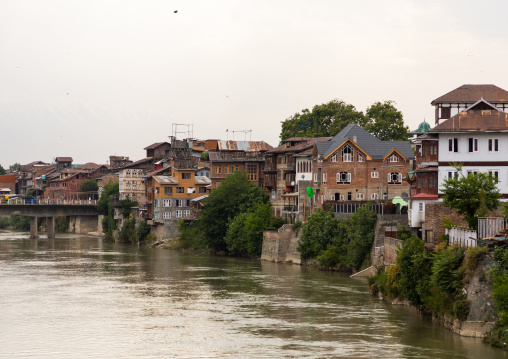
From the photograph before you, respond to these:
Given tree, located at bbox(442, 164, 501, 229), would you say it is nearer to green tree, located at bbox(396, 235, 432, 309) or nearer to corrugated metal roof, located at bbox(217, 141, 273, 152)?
green tree, located at bbox(396, 235, 432, 309)

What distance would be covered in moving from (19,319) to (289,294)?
1636 cm

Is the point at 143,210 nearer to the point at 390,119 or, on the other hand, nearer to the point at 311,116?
the point at 311,116

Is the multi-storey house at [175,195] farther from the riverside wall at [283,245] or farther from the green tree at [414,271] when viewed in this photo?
the green tree at [414,271]

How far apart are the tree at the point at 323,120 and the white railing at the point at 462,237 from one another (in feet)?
215

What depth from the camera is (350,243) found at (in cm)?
6512

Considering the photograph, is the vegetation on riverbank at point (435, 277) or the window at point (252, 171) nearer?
the vegetation on riverbank at point (435, 277)

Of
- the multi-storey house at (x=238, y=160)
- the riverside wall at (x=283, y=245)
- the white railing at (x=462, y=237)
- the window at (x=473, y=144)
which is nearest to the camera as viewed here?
the white railing at (x=462, y=237)

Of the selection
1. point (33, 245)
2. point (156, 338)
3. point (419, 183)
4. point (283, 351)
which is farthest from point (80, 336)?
point (33, 245)

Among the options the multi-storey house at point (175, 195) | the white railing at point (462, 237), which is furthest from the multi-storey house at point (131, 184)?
the white railing at point (462, 237)

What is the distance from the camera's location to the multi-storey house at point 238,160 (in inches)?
3999

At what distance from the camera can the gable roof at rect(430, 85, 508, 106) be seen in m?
60.0

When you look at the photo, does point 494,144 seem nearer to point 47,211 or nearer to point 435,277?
point 435,277

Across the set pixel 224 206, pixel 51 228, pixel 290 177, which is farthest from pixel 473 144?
pixel 51 228

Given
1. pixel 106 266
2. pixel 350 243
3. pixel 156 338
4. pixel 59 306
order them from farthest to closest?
pixel 106 266 → pixel 350 243 → pixel 59 306 → pixel 156 338
